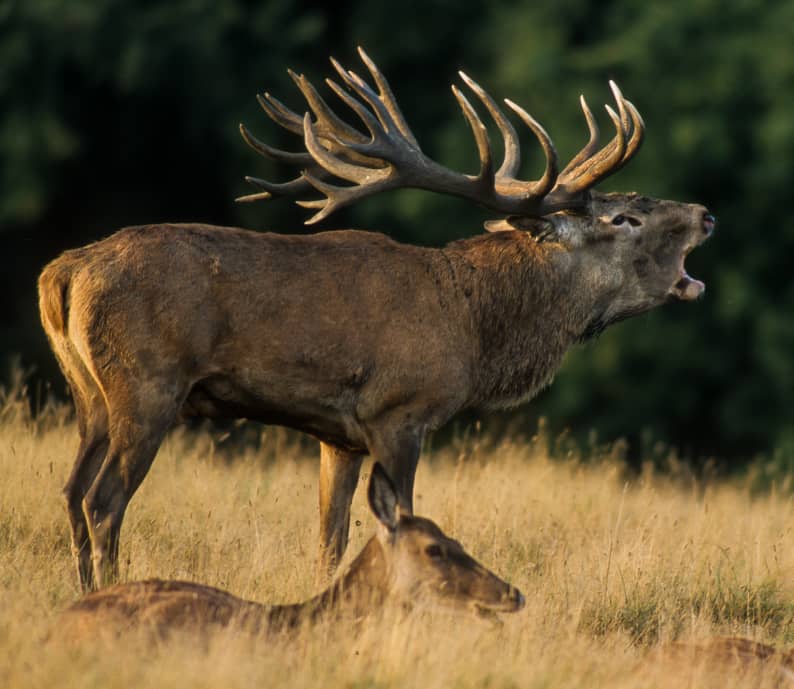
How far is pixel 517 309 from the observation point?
826 cm

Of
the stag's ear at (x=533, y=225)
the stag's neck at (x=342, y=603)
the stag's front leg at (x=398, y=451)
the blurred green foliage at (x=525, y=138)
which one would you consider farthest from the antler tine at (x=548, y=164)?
the blurred green foliage at (x=525, y=138)

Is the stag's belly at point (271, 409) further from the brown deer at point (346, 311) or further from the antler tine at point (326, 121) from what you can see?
the antler tine at point (326, 121)

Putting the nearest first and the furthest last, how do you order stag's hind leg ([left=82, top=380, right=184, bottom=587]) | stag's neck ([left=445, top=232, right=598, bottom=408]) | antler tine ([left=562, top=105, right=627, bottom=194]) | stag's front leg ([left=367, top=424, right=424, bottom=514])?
stag's hind leg ([left=82, top=380, right=184, bottom=587]) → stag's front leg ([left=367, top=424, right=424, bottom=514]) → stag's neck ([left=445, top=232, right=598, bottom=408]) → antler tine ([left=562, top=105, right=627, bottom=194])

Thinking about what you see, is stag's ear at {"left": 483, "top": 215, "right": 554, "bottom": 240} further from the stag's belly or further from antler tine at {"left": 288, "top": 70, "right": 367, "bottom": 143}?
the stag's belly

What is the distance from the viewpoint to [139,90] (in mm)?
17547

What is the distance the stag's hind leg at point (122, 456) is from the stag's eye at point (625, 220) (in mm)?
2647

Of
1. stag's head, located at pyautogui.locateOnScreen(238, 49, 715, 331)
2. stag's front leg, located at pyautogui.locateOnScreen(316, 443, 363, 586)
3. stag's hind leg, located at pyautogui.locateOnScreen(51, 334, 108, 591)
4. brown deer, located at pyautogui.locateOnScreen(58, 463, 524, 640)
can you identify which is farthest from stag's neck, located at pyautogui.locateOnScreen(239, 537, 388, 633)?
stag's head, located at pyautogui.locateOnScreen(238, 49, 715, 331)

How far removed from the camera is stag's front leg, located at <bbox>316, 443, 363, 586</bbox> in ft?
25.6

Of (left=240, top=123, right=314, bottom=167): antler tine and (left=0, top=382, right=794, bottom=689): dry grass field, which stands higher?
(left=240, top=123, right=314, bottom=167): antler tine

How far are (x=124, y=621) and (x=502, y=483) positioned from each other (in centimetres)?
445

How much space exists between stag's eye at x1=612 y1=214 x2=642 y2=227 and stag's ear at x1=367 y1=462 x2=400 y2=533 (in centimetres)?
271

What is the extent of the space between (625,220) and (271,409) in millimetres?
2256

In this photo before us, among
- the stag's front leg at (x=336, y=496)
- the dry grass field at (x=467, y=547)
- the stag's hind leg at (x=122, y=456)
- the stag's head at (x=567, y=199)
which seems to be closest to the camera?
the dry grass field at (x=467, y=547)

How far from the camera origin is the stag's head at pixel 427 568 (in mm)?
6184
